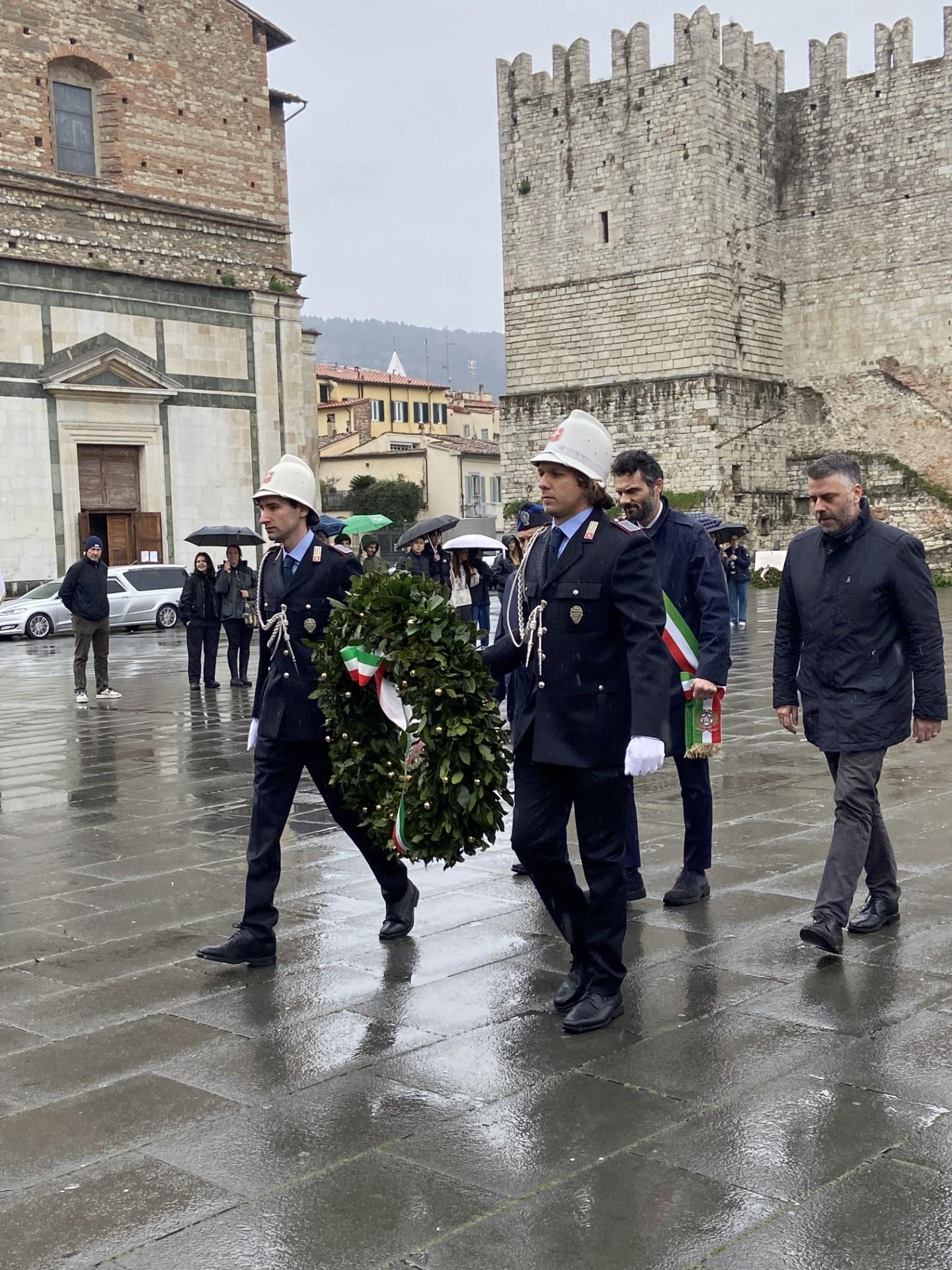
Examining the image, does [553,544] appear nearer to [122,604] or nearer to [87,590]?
[87,590]

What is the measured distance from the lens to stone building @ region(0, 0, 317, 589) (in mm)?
30531

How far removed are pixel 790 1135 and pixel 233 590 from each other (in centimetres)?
1369

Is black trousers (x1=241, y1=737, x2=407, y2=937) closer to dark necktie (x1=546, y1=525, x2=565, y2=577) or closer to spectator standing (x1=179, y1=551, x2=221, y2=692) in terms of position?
dark necktie (x1=546, y1=525, x2=565, y2=577)

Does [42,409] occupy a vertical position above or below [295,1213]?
above

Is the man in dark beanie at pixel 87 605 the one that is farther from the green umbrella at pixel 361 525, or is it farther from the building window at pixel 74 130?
the building window at pixel 74 130

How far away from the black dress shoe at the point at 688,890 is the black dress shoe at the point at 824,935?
82 centimetres

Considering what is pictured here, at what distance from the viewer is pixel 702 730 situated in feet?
19.1

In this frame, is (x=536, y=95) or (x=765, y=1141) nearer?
(x=765, y=1141)

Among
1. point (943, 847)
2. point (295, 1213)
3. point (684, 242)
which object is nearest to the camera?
point (295, 1213)

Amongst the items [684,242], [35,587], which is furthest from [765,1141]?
[684,242]

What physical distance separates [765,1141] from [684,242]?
1466 inches

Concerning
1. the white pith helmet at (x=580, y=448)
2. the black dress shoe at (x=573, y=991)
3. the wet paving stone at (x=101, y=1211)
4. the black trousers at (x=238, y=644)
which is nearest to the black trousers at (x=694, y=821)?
the black dress shoe at (x=573, y=991)

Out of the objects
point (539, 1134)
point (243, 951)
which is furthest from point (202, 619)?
point (539, 1134)

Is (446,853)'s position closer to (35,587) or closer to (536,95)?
(35,587)
